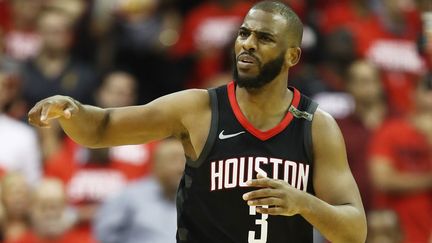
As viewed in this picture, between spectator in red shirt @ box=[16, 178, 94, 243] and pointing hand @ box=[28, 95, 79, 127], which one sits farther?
spectator in red shirt @ box=[16, 178, 94, 243]

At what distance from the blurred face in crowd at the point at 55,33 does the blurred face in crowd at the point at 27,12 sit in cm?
60

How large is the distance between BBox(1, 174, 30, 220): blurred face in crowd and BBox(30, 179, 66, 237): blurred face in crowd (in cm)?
23

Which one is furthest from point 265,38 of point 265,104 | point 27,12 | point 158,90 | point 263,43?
point 27,12

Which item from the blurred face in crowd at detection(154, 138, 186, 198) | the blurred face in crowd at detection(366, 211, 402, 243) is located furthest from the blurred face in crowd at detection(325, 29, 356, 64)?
the blurred face in crowd at detection(154, 138, 186, 198)

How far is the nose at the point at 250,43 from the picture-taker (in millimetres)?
5074

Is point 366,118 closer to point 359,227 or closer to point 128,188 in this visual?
point 128,188

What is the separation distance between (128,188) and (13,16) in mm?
3201

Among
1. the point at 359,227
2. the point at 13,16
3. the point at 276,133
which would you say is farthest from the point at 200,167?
the point at 13,16

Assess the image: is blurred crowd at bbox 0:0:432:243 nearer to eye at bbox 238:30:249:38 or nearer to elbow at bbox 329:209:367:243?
elbow at bbox 329:209:367:243

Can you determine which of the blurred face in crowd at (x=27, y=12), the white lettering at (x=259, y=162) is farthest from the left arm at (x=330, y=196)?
the blurred face in crowd at (x=27, y=12)

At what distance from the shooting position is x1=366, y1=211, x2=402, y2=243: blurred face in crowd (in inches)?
322

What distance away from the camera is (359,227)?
5148mm

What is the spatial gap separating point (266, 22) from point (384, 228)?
3.54 metres

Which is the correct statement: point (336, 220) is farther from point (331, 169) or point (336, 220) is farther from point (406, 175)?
point (406, 175)
